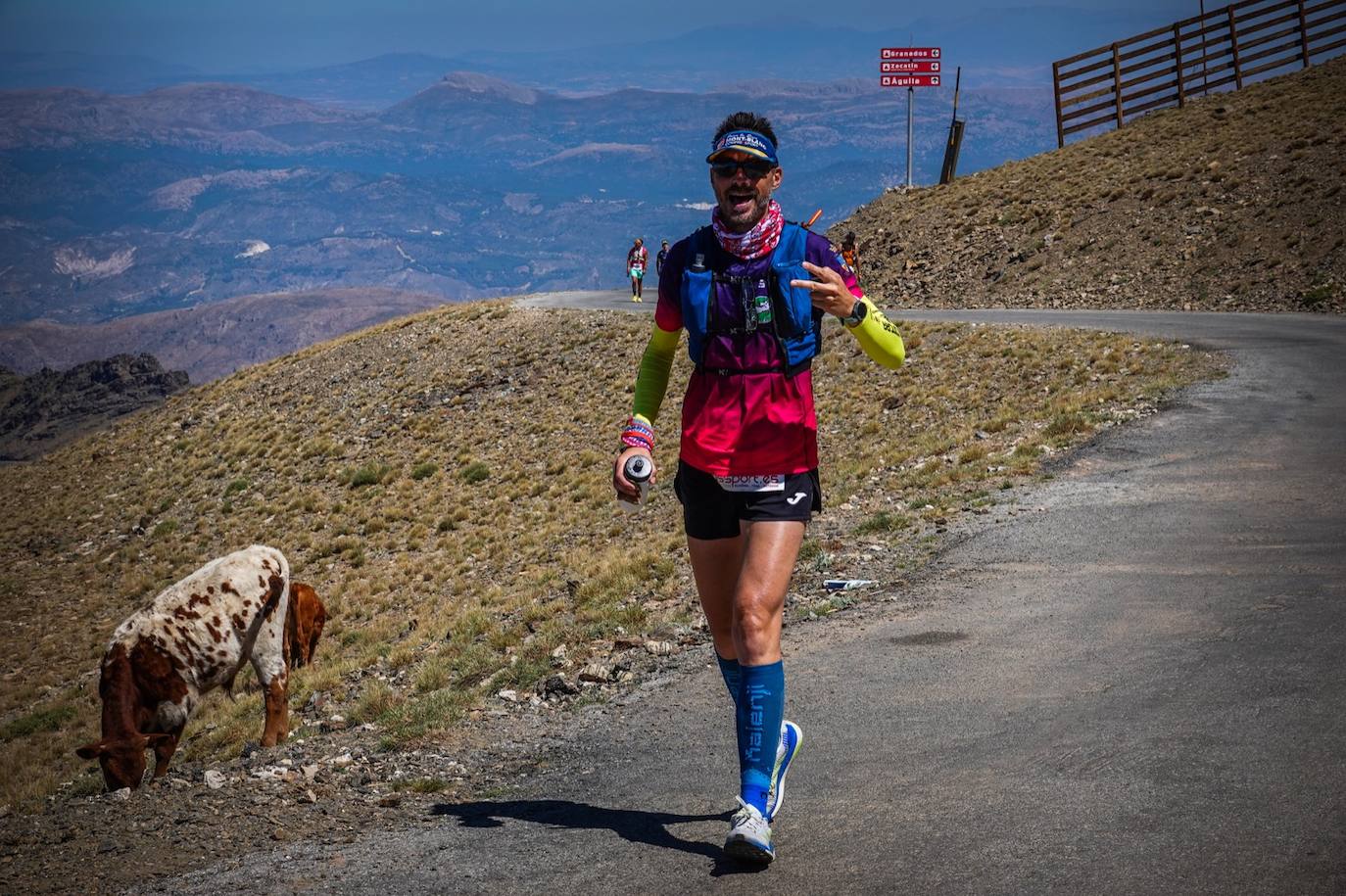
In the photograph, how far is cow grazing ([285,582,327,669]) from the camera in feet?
39.3

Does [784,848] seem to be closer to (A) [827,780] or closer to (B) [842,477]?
(A) [827,780]

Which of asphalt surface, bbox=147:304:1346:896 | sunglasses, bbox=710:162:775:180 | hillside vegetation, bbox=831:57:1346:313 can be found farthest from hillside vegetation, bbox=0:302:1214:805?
hillside vegetation, bbox=831:57:1346:313

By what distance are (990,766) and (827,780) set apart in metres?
0.74

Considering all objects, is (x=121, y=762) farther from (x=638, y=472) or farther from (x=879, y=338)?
(x=879, y=338)

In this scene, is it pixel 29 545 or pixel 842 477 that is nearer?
pixel 842 477

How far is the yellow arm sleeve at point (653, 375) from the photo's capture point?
5.60 m

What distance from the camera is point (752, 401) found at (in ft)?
16.7

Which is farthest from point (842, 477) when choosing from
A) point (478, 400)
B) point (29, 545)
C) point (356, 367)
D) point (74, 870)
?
point (356, 367)

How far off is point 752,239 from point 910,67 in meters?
52.4

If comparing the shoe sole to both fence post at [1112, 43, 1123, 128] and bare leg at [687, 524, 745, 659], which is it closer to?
bare leg at [687, 524, 745, 659]

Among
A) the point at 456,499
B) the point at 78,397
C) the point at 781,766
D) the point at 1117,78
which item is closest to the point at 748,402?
the point at 781,766

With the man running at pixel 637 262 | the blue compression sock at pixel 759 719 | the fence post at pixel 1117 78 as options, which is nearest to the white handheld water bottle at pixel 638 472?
the blue compression sock at pixel 759 719

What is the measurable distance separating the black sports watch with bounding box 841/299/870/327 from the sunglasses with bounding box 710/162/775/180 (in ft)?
2.18

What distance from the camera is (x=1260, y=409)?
50.4 ft
